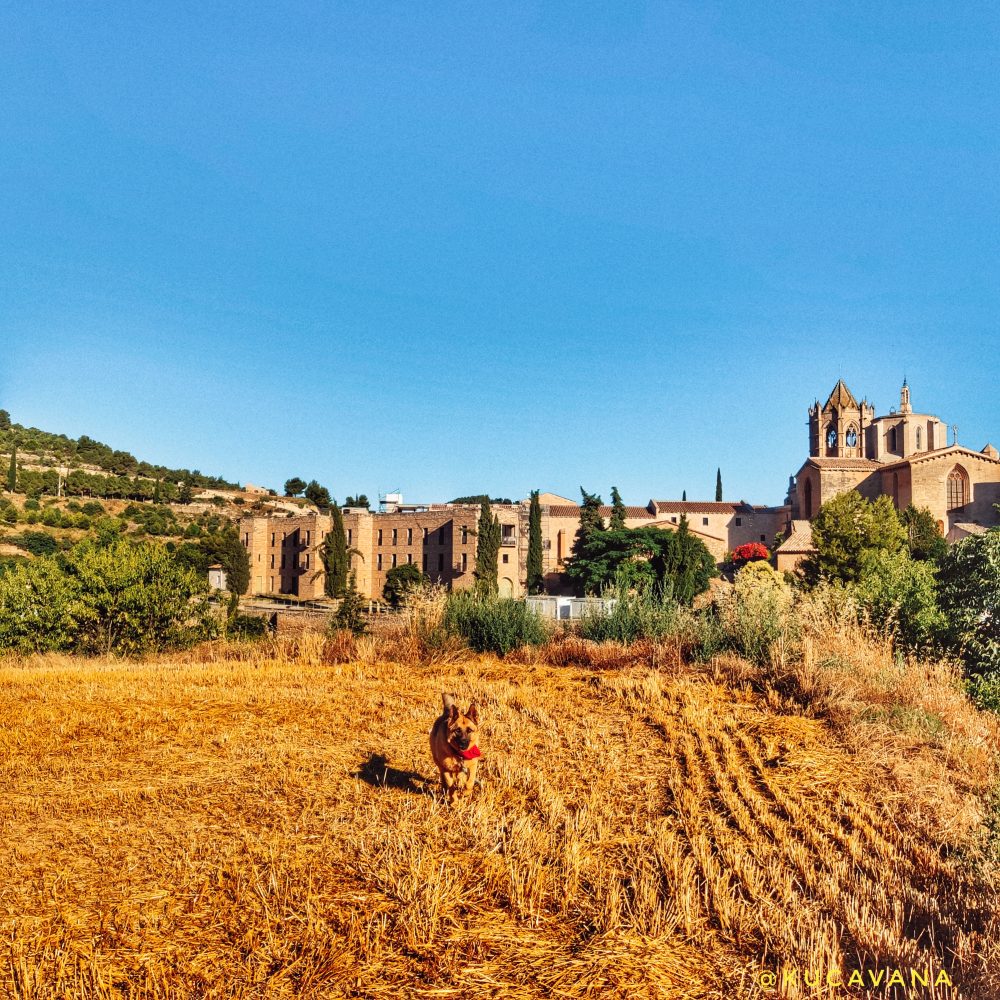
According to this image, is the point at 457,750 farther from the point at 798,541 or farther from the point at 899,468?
the point at 899,468

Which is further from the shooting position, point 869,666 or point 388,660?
point 388,660

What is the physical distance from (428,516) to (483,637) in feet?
159

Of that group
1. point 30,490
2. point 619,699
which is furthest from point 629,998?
point 30,490

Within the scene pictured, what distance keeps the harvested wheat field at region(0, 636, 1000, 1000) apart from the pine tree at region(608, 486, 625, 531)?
42.8m

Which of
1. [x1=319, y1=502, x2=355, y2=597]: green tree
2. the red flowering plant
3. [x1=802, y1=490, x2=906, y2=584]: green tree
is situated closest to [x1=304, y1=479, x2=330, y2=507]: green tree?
[x1=319, y1=502, x2=355, y2=597]: green tree

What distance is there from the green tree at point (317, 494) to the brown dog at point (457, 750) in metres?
81.1

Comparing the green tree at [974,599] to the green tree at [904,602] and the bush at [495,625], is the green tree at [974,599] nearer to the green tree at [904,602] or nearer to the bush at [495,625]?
the green tree at [904,602]

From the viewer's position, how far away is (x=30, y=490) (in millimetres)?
56406

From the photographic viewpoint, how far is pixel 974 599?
10172 mm

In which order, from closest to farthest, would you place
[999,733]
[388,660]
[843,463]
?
[999,733]
[388,660]
[843,463]

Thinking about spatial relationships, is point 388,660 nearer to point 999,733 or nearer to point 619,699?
point 619,699

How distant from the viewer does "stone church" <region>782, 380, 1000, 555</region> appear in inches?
2222

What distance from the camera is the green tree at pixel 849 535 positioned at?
3528cm

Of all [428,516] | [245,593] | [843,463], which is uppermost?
[843,463]
